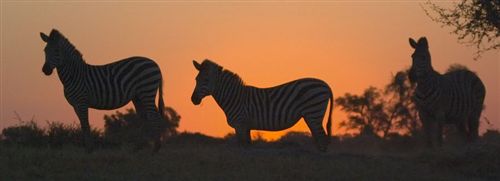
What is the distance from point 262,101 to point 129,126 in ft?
53.9

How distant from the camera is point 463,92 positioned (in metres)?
19.7

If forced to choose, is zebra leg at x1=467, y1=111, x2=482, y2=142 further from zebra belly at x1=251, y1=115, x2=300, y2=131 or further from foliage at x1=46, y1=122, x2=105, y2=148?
foliage at x1=46, y1=122, x2=105, y2=148

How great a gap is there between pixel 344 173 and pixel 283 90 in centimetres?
415

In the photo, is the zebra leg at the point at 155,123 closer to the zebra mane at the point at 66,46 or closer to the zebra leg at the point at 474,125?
the zebra mane at the point at 66,46

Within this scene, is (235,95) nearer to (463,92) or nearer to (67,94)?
(67,94)

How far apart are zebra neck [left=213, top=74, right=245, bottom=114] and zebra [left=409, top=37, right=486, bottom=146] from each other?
384 cm

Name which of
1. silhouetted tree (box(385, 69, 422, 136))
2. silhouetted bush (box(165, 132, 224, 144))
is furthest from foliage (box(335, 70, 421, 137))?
silhouetted bush (box(165, 132, 224, 144))

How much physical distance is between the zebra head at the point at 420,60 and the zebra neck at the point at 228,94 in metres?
3.78


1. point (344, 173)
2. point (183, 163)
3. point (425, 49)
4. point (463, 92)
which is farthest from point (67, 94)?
point (463, 92)

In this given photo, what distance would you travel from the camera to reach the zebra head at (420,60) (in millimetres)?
18344

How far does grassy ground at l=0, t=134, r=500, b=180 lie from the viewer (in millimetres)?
13305

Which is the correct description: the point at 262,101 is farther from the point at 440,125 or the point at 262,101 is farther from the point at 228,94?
the point at 440,125

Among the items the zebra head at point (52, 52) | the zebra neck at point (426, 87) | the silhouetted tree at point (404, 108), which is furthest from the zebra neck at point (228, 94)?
the silhouetted tree at point (404, 108)

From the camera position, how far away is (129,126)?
110 feet
